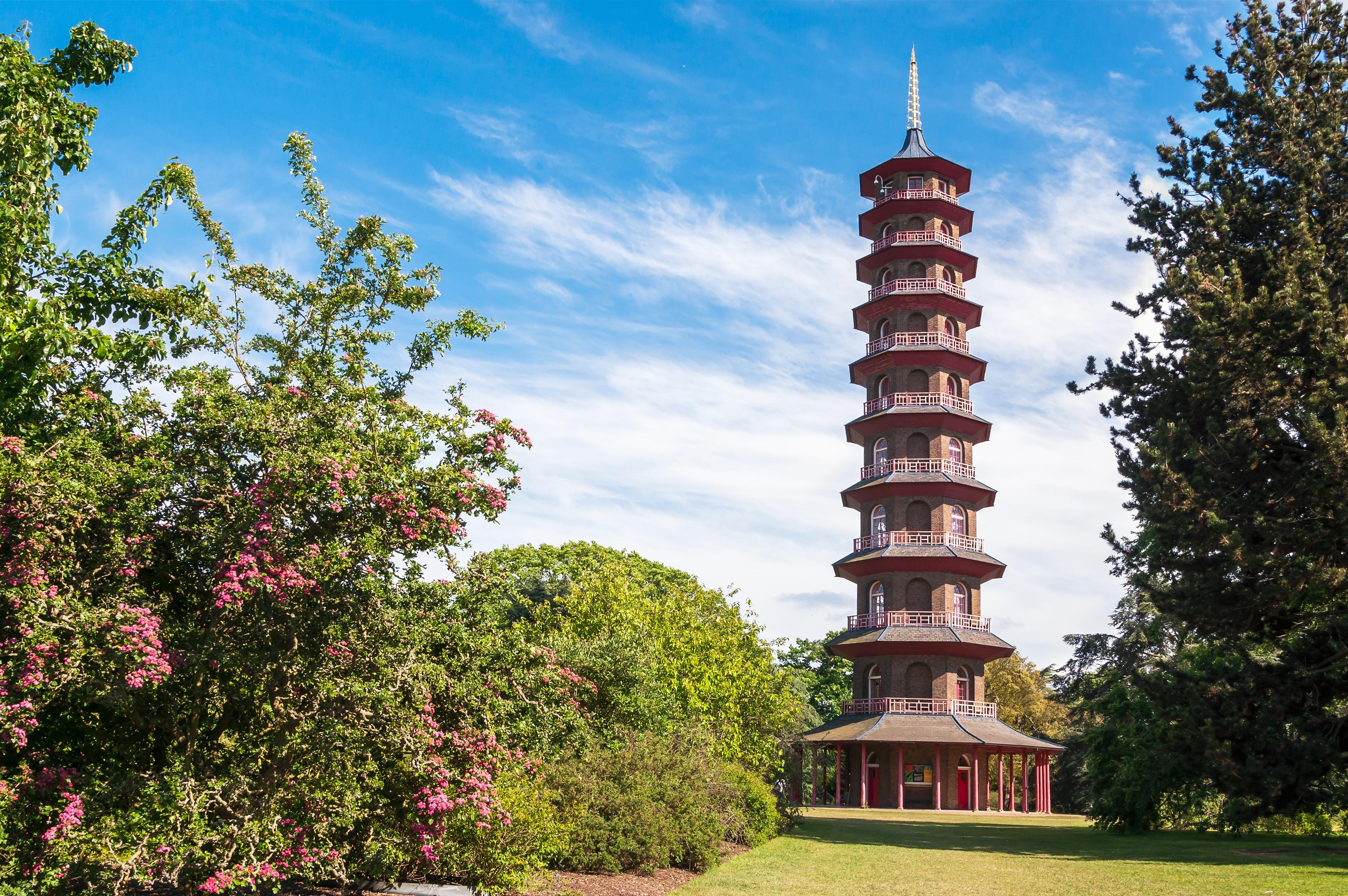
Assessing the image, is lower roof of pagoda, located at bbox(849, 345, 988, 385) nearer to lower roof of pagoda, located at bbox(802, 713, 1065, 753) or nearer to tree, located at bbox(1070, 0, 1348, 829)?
lower roof of pagoda, located at bbox(802, 713, 1065, 753)

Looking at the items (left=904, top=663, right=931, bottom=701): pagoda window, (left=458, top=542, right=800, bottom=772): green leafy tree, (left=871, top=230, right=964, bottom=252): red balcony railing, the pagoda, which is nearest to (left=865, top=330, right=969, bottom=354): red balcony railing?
the pagoda

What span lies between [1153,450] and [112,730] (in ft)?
57.2

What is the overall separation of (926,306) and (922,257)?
2454 mm

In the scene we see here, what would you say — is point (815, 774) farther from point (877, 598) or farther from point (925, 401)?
point (925, 401)

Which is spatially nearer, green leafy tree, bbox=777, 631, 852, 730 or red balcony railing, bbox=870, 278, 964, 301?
red balcony railing, bbox=870, 278, 964, 301

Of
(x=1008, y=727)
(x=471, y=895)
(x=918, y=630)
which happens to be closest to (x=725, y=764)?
(x=471, y=895)

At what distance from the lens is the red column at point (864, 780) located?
129 feet

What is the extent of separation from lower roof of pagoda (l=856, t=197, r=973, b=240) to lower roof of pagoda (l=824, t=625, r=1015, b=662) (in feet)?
62.1

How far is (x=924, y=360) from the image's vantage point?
1689 inches

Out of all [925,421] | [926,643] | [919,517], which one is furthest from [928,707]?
[925,421]

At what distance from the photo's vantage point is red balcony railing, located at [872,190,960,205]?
1772 inches

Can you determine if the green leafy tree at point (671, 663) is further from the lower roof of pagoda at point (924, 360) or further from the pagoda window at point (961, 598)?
the lower roof of pagoda at point (924, 360)

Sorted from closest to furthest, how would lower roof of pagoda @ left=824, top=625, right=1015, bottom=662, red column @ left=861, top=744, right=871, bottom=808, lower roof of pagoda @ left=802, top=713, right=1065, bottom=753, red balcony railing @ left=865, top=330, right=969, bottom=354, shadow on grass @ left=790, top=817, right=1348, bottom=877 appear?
1. shadow on grass @ left=790, top=817, right=1348, bottom=877
2. lower roof of pagoda @ left=802, top=713, right=1065, bottom=753
3. lower roof of pagoda @ left=824, top=625, right=1015, bottom=662
4. red column @ left=861, top=744, right=871, bottom=808
5. red balcony railing @ left=865, top=330, right=969, bottom=354

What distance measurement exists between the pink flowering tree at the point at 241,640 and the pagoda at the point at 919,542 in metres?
29.8
